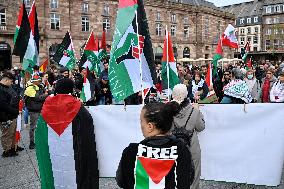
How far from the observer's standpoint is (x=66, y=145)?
399 centimetres

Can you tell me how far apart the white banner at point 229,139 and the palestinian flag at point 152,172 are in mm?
2467

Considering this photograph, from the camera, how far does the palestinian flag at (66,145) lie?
3.87 m

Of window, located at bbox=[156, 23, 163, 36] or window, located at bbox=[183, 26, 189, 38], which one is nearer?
window, located at bbox=[156, 23, 163, 36]

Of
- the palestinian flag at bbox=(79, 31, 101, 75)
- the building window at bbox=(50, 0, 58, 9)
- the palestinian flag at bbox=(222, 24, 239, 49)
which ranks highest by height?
the building window at bbox=(50, 0, 58, 9)

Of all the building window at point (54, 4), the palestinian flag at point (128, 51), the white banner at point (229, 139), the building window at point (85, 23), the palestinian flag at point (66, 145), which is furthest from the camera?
the building window at point (85, 23)

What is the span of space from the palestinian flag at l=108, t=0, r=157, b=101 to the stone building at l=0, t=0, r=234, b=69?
3191 cm

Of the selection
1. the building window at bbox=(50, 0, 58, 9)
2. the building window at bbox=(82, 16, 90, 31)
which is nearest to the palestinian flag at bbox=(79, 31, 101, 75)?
the building window at bbox=(50, 0, 58, 9)

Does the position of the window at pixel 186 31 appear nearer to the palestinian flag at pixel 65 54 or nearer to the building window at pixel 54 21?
the building window at pixel 54 21

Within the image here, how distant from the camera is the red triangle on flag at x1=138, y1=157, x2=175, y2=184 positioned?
7.48 ft

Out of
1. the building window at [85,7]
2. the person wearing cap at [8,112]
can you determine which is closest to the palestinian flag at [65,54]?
the person wearing cap at [8,112]

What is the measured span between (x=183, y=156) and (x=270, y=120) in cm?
260

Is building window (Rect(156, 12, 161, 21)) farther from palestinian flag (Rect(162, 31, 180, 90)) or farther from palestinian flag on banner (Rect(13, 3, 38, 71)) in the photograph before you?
palestinian flag (Rect(162, 31, 180, 90))

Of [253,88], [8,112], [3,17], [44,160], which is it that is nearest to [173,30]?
[3,17]

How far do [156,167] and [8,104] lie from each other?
221 inches
